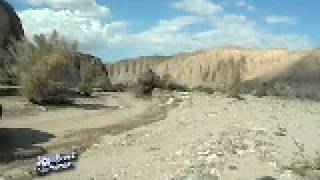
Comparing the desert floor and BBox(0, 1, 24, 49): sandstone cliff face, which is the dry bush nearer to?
BBox(0, 1, 24, 49): sandstone cliff face

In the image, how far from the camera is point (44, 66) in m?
39.3

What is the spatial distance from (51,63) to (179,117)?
1319cm

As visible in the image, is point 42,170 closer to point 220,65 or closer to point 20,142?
point 20,142

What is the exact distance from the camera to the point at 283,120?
27.7 m

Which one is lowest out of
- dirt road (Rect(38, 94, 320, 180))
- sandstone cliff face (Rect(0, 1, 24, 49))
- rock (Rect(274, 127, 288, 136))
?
dirt road (Rect(38, 94, 320, 180))

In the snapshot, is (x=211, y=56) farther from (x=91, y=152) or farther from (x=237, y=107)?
(x=91, y=152)

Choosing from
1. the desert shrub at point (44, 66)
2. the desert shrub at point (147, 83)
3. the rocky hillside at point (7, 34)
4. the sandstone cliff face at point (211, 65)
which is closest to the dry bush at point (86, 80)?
the desert shrub at point (147, 83)

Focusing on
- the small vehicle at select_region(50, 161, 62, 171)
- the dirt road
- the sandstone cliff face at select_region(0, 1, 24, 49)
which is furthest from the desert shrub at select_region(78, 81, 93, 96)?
Answer: the small vehicle at select_region(50, 161, 62, 171)

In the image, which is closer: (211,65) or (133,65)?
(211,65)

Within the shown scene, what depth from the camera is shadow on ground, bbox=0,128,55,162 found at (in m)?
20.3

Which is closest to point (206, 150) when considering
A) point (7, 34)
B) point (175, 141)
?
point (175, 141)

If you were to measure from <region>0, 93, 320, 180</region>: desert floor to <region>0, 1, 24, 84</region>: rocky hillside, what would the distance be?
14.4 meters

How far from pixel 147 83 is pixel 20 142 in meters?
32.3

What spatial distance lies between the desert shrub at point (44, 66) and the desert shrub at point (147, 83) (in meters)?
10.1
